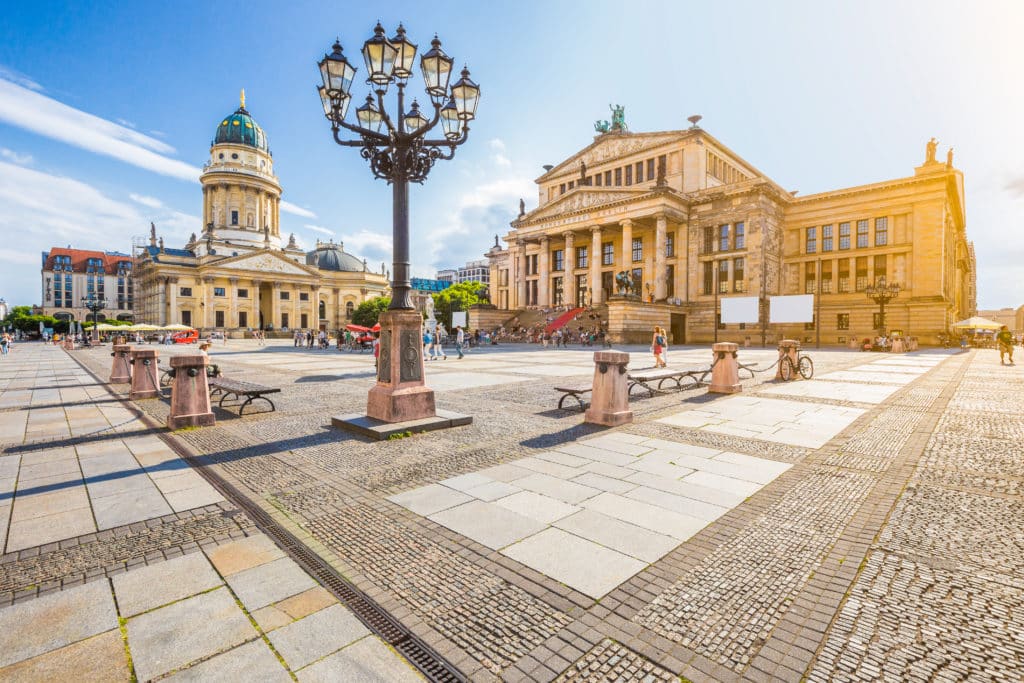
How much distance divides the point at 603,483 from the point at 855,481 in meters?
2.73

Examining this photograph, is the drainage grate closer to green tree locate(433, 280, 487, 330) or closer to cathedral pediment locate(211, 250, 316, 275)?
green tree locate(433, 280, 487, 330)

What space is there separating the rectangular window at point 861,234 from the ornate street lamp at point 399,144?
4642 centimetres

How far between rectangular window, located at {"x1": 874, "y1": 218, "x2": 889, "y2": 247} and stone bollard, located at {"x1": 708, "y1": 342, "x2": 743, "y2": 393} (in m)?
40.2

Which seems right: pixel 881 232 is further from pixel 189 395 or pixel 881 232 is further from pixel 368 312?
pixel 368 312

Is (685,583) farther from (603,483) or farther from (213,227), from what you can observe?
(213,227)

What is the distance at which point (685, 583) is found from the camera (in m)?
3.09

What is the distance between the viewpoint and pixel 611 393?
25.8 feet

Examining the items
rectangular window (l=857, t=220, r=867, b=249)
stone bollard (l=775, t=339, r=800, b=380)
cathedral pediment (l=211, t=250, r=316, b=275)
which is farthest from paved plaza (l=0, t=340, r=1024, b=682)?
cathedral pediment (l=211, t=250, r=316, b=275)

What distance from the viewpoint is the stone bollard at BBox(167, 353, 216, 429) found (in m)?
7.78

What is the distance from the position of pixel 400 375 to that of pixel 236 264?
81.9 metres

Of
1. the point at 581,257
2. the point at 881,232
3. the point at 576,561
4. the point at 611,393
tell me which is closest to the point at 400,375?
the point at 611,393

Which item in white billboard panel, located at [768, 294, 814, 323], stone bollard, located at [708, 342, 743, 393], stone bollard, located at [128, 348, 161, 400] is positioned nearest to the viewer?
stone bollard, located at [128, 348, 161, 400]

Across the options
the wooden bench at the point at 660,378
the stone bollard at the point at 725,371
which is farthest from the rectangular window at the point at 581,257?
the stone bollard at the point at 725,371

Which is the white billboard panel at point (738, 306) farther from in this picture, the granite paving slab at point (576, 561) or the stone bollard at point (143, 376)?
the granite paving slab at point (576, 561)
